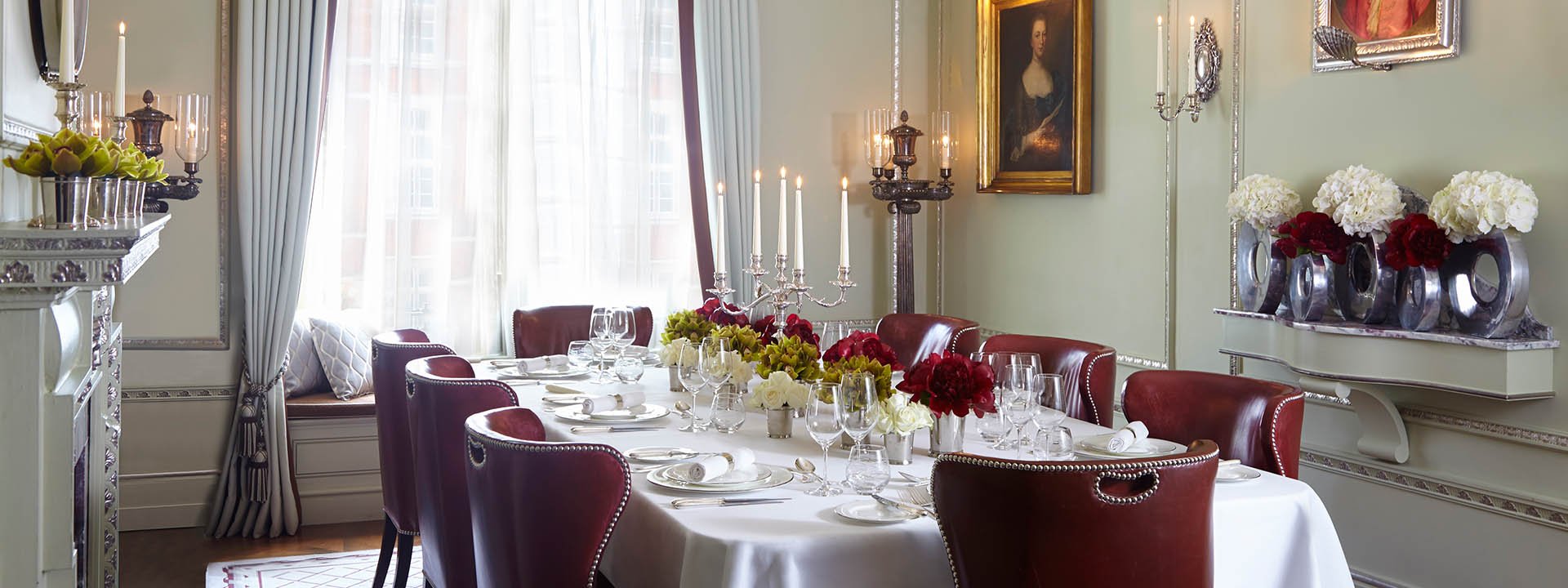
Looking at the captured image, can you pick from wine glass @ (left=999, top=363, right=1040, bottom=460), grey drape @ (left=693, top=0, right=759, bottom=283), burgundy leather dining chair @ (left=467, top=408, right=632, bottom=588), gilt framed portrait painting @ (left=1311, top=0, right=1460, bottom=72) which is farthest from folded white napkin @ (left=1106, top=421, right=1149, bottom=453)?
grey drape @ (left=693, top=0, right=759, bottom=283)

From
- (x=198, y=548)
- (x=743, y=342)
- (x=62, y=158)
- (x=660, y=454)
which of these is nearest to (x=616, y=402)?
(x=743, y=342)

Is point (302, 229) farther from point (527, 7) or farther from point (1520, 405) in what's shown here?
point (1520, 405)

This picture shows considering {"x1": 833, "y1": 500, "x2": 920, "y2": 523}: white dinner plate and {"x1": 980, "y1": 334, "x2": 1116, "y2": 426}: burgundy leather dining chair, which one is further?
{"x1": 980, "y1": 334, "x2": 1116, "y2": 426}: burgundy leather dining chair

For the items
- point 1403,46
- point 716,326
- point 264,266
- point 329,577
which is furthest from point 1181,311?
point 264,266

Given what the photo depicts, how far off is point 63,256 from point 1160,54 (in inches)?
129

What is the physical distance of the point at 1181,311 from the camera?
4.72 m

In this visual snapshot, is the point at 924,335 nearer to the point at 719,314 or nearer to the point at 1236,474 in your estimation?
the point at 719,314

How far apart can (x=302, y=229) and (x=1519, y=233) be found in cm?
427

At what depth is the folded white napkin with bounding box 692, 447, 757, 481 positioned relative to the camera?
Answer: 243cm

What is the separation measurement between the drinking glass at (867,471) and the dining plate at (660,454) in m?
0.52

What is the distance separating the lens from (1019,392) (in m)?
2.61

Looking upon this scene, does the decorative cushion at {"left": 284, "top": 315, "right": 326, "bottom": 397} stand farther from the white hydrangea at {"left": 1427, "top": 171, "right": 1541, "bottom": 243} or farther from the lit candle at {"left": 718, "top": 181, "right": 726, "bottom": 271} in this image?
the white hydrangea at {"left": 1427, "top": 171, "right": 1541, "bottom": 243}

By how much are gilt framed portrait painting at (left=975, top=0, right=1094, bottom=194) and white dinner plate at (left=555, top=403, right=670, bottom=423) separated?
8.41ft

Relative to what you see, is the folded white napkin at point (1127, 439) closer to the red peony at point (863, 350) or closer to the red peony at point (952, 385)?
the red peony at point (952, 385)
